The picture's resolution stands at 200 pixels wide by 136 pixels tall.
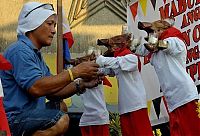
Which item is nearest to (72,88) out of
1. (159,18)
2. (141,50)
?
(141,50)

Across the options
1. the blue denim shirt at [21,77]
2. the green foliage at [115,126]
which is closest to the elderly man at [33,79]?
the blue denim shirt at [21,77]

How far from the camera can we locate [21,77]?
3373mm

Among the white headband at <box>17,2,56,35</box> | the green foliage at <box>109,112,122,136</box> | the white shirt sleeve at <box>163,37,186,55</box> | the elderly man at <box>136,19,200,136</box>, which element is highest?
the white headband at <box>17,2,56,35</box>

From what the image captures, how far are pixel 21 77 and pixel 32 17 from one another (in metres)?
0.45

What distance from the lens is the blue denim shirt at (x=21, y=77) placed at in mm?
3371

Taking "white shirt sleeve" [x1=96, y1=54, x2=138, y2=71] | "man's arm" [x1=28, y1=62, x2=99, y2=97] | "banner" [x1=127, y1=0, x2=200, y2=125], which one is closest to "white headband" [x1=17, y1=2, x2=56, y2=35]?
"man's arm" [x1=28, y1=62, x2=99, y2=97]

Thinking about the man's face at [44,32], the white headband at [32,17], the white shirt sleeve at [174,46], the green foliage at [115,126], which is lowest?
the green foliage at [115,126]

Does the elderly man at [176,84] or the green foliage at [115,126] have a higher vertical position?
the elderly man at [176,84]

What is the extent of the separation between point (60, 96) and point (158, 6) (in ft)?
6.94

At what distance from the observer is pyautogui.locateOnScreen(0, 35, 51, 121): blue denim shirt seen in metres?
3.37

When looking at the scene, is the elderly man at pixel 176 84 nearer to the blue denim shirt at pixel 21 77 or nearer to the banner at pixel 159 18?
the banner at pixel 159 18

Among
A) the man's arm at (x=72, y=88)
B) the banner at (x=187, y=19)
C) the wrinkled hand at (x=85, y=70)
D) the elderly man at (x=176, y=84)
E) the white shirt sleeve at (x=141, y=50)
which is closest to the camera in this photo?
the wrinkled hand at (x=85, y=70)

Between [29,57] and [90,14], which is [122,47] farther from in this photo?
[90,14]

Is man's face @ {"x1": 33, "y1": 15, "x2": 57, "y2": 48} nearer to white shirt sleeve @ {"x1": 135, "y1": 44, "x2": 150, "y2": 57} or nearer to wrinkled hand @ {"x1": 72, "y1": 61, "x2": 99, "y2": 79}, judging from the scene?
wrinkled hand @ {"x1": 72, "y1": 61, "x2": 99, "y2": 79}
